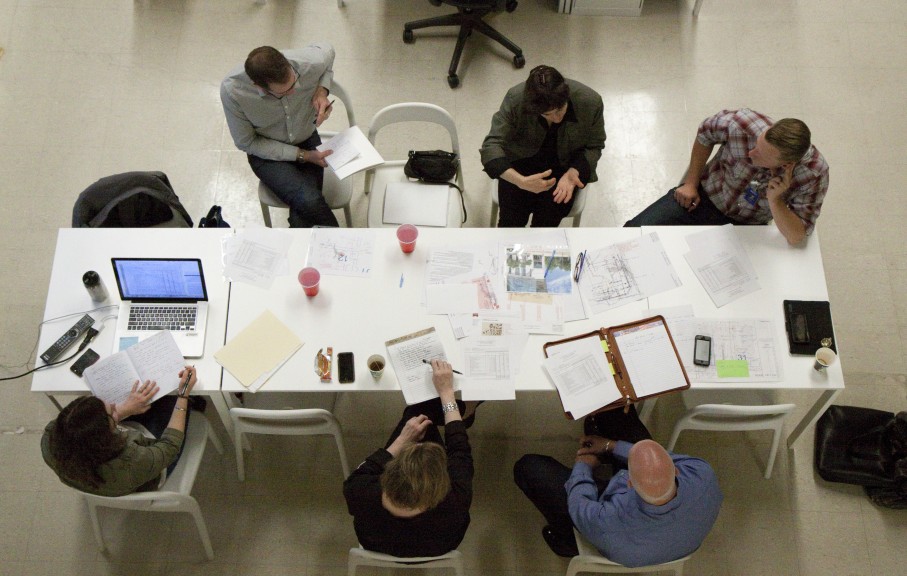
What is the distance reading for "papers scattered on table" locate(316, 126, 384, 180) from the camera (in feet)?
11.1

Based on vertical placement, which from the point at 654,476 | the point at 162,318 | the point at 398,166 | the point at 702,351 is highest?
the point at 398,166

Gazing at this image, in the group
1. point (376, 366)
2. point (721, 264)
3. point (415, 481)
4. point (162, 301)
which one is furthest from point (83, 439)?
point (721, 264)

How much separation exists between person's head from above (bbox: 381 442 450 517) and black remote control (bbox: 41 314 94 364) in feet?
4.71

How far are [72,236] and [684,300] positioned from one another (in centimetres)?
273

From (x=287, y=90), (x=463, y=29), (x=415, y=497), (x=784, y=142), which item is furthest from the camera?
(x=463, y=29)

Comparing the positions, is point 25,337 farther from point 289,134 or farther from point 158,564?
point 289,134

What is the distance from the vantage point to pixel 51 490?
131 inches

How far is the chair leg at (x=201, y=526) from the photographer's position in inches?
110

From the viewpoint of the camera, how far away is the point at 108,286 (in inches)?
115

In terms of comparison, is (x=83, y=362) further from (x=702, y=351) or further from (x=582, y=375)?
(x=702, y=351)

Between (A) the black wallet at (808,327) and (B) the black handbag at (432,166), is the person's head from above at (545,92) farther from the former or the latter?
(A) the black wallet at (808,327)

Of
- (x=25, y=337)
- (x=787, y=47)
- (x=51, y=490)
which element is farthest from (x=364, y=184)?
(x=787, y=47)

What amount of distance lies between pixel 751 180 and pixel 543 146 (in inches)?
38.6

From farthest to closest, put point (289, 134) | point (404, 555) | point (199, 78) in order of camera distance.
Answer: point (199, 78), point (289, 134), point (404, 555)
